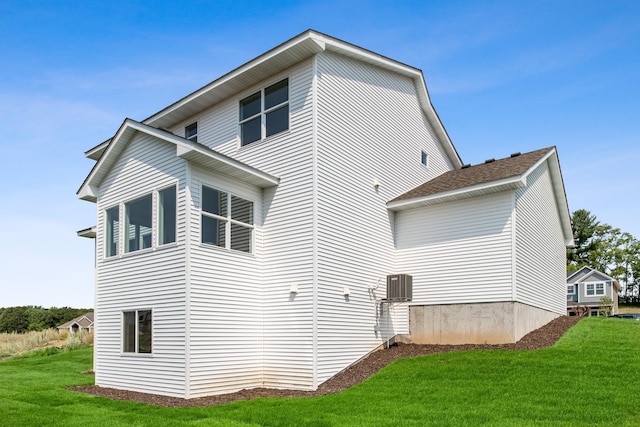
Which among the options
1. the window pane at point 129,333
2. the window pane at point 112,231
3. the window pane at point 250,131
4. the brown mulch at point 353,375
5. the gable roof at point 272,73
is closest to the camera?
the brown mulch at point 353,375

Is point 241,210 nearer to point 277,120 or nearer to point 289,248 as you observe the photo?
point 289,248

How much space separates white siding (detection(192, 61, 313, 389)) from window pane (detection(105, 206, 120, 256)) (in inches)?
151

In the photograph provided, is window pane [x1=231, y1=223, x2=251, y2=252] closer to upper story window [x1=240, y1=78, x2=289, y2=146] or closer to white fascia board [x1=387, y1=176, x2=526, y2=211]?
upper story window [x1=240, y1=78, x2=289, y2=146]

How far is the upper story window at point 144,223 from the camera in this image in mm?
11922

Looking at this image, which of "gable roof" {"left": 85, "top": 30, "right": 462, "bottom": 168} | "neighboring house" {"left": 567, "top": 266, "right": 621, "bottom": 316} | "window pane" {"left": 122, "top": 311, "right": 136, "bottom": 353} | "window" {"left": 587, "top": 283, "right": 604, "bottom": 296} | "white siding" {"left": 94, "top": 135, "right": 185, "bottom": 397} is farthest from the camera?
"window" {"left": 587, "top": 283, "right": 604, "bottom": 296}

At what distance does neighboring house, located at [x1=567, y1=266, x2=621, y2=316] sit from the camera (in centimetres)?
4666

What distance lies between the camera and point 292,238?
1251 centimetres

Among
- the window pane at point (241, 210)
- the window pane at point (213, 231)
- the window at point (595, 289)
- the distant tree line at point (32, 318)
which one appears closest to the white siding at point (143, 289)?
the window pane at point (213, 231)

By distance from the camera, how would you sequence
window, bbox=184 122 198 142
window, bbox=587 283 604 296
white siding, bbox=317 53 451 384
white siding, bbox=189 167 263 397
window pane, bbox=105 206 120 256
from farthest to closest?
window, bbox=587 283 604 296, window, bbox=184 122 198 142, window pane, bbox=105 206 120 256, white siding, bbox=317 53 451 384, white siding, bbox=189 167 263 397

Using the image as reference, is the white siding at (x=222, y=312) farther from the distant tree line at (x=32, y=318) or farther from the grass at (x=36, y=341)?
the distant tree line at (x=32, y=318)

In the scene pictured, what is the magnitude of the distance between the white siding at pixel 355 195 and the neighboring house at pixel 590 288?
127ft

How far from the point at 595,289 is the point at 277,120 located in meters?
44.8

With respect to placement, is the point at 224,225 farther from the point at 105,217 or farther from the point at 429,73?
the point at 429,73

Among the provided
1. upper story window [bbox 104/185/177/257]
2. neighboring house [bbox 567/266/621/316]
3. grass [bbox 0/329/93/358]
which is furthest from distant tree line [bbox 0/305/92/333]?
neighboring house [bbox 567/266/621/316]
